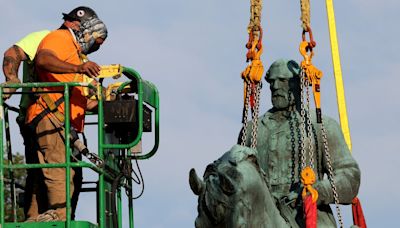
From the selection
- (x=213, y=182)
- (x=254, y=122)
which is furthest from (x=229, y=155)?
(x=254, y=122)

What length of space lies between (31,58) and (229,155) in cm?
439

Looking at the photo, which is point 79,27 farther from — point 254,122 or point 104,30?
point 254,122

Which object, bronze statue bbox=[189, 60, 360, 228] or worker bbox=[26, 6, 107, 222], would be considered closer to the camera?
bronze statue bbox=[189, 60, 360, 228]

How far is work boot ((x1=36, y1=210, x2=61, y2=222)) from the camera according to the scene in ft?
68.2

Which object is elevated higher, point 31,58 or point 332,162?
point 31,58

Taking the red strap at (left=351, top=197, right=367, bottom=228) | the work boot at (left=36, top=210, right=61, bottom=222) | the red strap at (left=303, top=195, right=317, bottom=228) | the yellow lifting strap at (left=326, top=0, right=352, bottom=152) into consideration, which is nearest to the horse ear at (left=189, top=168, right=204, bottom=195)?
the red strap at (left=303, top=195, right=317, bottom=228)

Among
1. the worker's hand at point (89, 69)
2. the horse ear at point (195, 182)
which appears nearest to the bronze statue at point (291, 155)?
the horse ear at point (195, 182)

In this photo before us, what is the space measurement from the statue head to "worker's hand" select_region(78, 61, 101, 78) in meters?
1.81

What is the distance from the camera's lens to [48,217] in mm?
20812

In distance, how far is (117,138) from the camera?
2173 cm

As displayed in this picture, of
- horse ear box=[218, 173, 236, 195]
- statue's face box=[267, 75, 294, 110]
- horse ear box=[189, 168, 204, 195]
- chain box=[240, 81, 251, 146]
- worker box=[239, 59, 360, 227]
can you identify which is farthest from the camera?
statue's face box=[267, 75, 294, 110]

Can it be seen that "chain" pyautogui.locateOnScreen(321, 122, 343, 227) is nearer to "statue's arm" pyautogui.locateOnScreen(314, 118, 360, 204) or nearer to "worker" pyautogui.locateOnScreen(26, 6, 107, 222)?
"statue's arm" pyautogui.locateOnScreen(314, 118, 360, 204)

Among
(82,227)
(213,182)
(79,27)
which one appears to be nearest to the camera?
(213,182)

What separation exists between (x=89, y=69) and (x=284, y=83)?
2.06 meters
